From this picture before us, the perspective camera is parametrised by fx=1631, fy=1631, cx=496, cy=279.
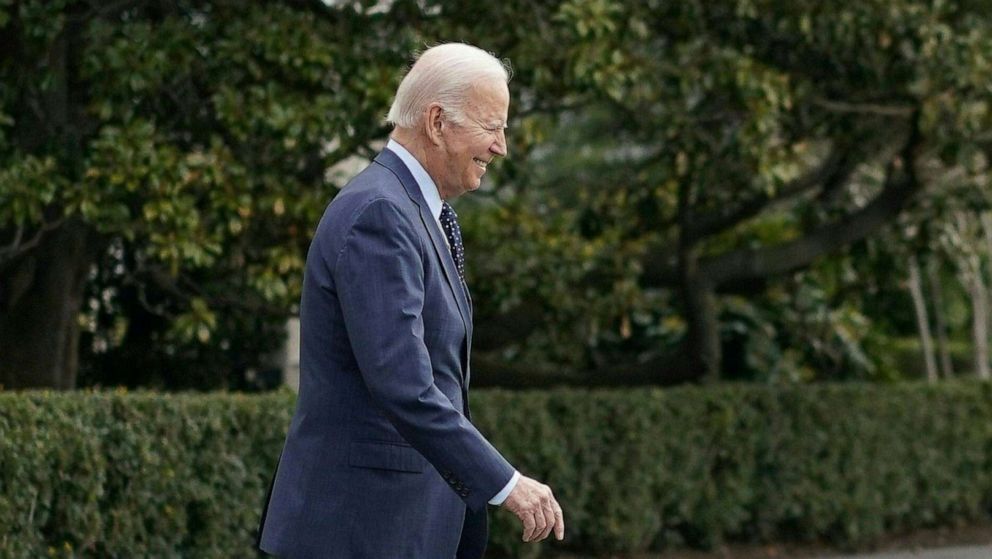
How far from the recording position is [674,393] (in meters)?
10.3

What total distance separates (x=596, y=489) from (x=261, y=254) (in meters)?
2.58

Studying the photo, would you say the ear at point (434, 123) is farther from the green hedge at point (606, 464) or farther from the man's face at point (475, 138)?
the green hedge at point (606, 464)

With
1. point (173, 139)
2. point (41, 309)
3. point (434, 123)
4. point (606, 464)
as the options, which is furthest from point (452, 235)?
point (606, 464)

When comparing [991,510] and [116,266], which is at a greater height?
[116,266]

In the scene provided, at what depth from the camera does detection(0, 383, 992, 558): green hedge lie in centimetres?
673

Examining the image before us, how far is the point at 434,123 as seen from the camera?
3.38 metres

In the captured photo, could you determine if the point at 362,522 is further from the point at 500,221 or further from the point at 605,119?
the point at 605,119

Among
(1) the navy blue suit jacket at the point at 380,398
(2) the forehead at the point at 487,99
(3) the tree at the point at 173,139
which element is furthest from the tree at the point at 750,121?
(1) the navy blue suit jacket at the point at 380,398

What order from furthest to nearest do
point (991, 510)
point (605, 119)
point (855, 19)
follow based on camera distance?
point (605, 119)
point (991, 510)
point (855, 19)

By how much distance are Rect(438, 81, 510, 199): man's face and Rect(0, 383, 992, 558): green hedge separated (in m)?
3.43

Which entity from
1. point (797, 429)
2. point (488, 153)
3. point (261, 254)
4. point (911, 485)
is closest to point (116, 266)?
point (261, 254)

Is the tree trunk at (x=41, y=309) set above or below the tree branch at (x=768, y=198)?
below

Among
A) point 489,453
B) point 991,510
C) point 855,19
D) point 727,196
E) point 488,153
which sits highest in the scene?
point 855,19

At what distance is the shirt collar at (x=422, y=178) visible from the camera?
3.43 meters
